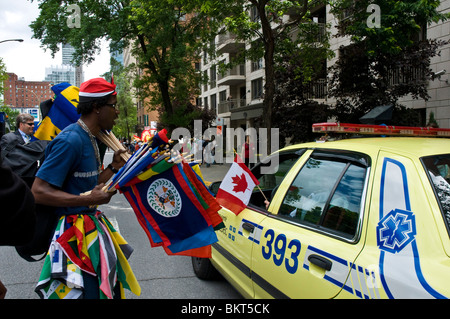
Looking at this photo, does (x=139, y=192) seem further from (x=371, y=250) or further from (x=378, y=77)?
(x=378, y=77)

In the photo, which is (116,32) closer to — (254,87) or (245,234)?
(254,87)

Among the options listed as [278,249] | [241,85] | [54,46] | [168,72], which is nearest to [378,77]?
[278,249]

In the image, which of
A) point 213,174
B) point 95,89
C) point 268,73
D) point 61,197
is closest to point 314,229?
point 61,197

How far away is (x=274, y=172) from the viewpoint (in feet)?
11.3

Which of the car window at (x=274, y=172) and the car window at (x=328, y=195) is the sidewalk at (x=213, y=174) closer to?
the car window at (x=274, y=172)

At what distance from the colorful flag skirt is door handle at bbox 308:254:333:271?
122cm

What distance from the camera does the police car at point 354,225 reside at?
1.66 meters

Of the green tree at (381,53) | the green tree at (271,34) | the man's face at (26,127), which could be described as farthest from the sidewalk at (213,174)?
the man's face at (26,127)

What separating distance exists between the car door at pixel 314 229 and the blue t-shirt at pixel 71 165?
1332 mm

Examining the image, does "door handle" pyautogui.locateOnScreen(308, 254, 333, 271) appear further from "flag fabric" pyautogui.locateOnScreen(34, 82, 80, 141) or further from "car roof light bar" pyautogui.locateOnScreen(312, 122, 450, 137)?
"flag fabric" pyautogui.locateOnScreen(34, 82, 80, 141)

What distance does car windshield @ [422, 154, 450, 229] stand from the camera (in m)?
1.74

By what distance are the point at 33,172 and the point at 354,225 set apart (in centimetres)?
343

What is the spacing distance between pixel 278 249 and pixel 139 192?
110cm

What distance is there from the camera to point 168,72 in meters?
18.0
